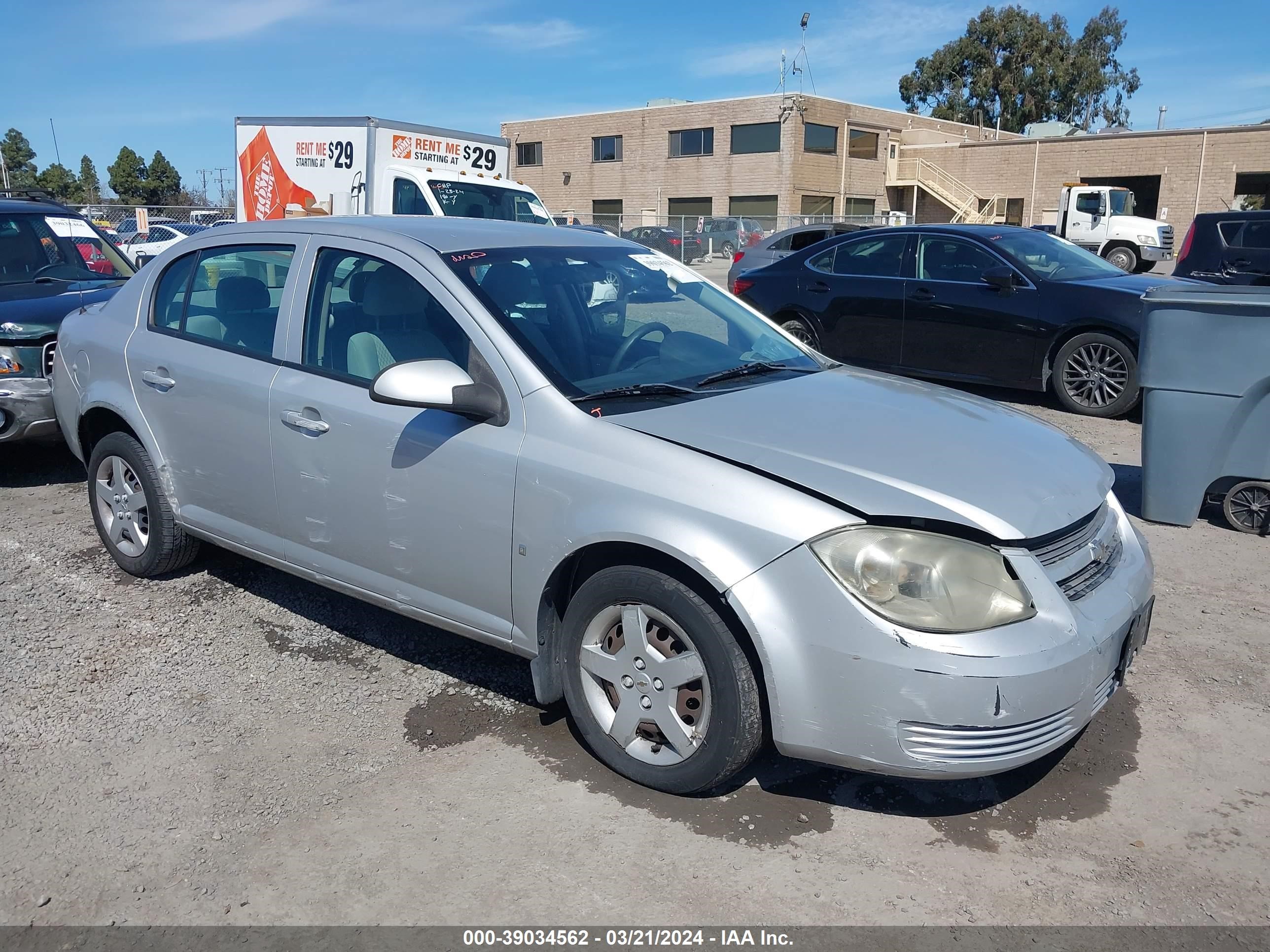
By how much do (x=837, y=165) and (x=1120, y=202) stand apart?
18.7m

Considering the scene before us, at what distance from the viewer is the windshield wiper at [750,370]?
3750 millimetres

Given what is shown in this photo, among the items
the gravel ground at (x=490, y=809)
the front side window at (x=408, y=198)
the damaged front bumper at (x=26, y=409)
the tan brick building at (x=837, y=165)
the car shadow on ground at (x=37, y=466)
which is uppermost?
the tan brick building at (x=837, y=165)

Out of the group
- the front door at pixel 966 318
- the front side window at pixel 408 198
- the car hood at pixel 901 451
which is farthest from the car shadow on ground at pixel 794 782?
the front side window at pixel 408 198

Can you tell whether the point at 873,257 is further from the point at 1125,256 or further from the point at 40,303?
the point at 1125,256

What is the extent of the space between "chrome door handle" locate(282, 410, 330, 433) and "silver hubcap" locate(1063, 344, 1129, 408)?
7.01m

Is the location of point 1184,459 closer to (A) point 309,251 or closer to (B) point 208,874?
(A) point 309,251

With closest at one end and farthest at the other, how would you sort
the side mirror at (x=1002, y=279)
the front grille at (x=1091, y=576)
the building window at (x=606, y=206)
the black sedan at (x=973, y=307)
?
the front grille at (x=1091, y=576), the black sedan at (x=973, y=307), the side mirror at (x=1002, y=279), the building window at (x=606, y=206)

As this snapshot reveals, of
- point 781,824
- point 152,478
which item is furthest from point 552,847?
point 152,478

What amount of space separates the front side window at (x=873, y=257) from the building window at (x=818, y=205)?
126 ft

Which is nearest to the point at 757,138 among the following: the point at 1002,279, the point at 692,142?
the point at 692,142

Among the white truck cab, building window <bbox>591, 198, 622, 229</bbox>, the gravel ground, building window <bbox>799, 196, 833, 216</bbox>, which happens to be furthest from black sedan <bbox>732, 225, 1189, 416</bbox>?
building window <bbox>591, 198, 622, 229</bbox>

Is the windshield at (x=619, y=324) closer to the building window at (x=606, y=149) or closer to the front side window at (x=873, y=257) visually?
the front side window at (x=873, y=257)

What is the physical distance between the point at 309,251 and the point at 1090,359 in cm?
693

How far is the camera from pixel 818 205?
48.0 m
